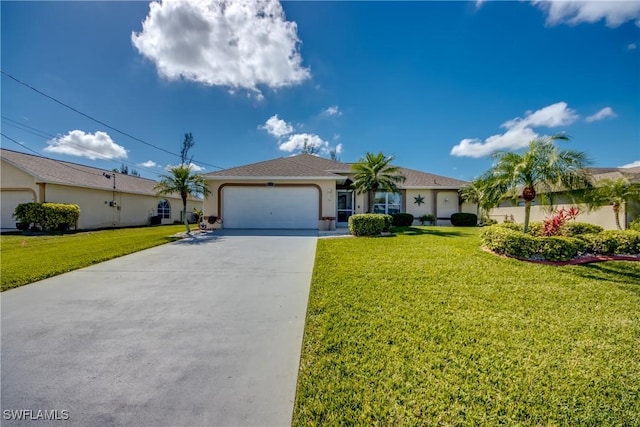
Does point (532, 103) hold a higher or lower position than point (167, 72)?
lower

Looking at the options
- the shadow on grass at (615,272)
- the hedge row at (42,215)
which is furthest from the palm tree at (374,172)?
the hedge row at (42,215)

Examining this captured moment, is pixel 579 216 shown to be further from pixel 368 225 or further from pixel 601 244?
pixel 368 225

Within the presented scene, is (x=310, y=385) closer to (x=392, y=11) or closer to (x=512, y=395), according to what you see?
(x=512, y=395)

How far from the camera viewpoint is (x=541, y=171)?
807 centimetres

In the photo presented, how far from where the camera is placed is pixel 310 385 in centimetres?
251

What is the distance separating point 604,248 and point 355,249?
7991 mm

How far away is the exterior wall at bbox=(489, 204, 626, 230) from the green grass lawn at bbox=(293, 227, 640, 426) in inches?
295

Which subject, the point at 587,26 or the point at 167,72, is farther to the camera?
the point at 167,72

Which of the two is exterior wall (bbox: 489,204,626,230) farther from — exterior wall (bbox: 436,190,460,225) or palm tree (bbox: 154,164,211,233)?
palm tree (bbox: 154,164,211,233)

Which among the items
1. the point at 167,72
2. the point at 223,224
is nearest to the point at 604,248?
the point at 223,224

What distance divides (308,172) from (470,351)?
13391 millimetres

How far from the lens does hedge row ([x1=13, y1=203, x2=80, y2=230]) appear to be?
50.4ft

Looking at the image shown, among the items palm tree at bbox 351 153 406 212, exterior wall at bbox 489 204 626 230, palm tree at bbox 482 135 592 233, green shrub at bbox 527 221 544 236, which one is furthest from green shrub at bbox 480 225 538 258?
palm tree at bbox 351 153 406 212

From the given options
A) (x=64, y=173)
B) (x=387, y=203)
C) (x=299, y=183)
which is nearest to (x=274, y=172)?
(x=299, y=183)
